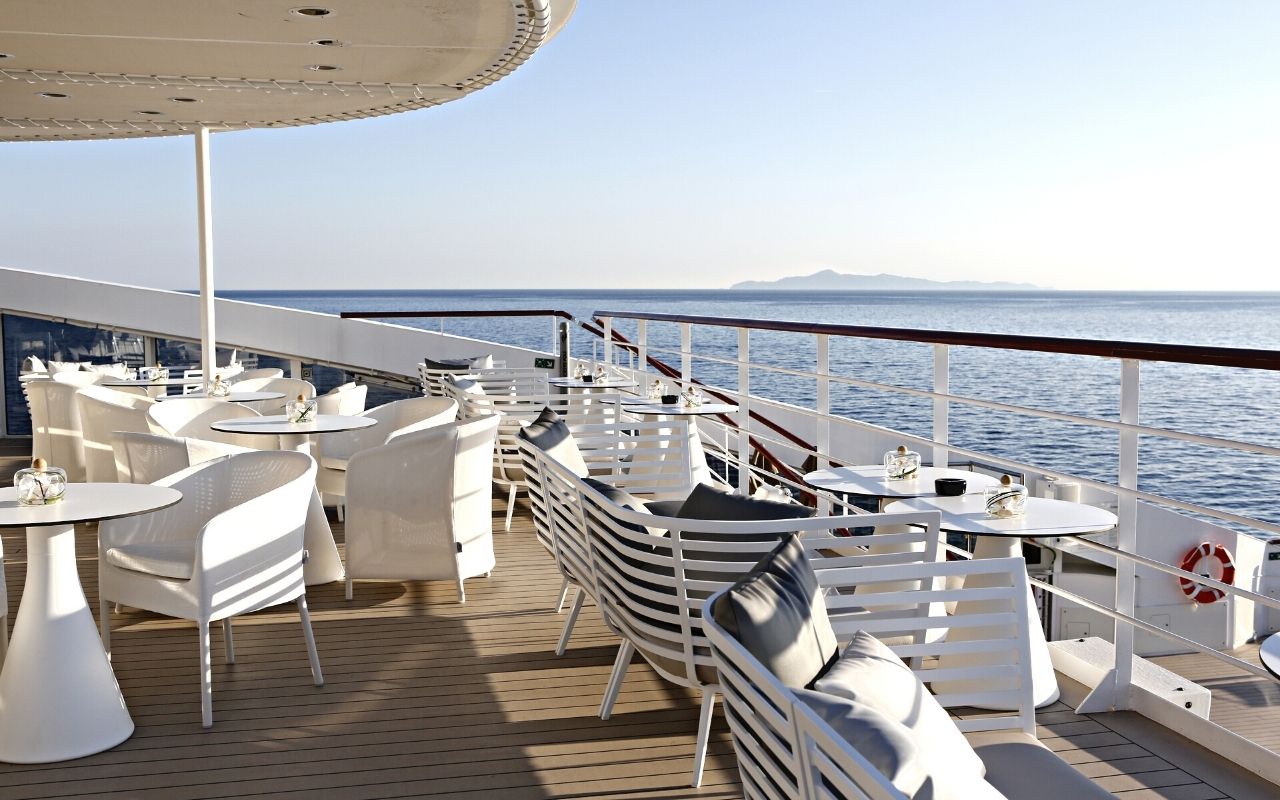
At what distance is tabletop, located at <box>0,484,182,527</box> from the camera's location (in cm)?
260

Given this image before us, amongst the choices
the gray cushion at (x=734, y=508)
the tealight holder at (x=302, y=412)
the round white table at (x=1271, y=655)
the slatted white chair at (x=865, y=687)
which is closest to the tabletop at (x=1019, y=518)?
the slatted white chair at (x=865, y=687)

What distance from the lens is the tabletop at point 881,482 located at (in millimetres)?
2910

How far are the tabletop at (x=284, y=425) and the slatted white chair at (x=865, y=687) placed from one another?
278 cm

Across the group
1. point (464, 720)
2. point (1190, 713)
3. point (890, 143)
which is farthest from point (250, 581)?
point (890, 143)

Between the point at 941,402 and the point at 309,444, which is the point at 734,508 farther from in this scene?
the point at 309,444

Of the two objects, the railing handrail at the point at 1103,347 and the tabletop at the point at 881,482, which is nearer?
the railing handrail at the point at 1103,347

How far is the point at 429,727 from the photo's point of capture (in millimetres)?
2838

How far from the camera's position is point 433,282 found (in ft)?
137

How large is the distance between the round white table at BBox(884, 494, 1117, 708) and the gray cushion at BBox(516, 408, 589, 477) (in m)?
1.13

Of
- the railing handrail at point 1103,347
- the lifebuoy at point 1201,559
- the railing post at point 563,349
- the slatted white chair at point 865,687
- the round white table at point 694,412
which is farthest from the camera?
the lifebuoy at point 1201,559

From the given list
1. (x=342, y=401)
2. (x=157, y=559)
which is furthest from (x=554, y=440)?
(x=342, y=401)

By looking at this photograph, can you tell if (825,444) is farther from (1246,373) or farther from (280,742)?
(1246,373)

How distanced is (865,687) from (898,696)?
0.22 feet

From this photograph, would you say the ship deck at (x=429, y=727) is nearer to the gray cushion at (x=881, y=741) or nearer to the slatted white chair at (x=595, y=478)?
the slatted white chair at (x=595, y=478)
